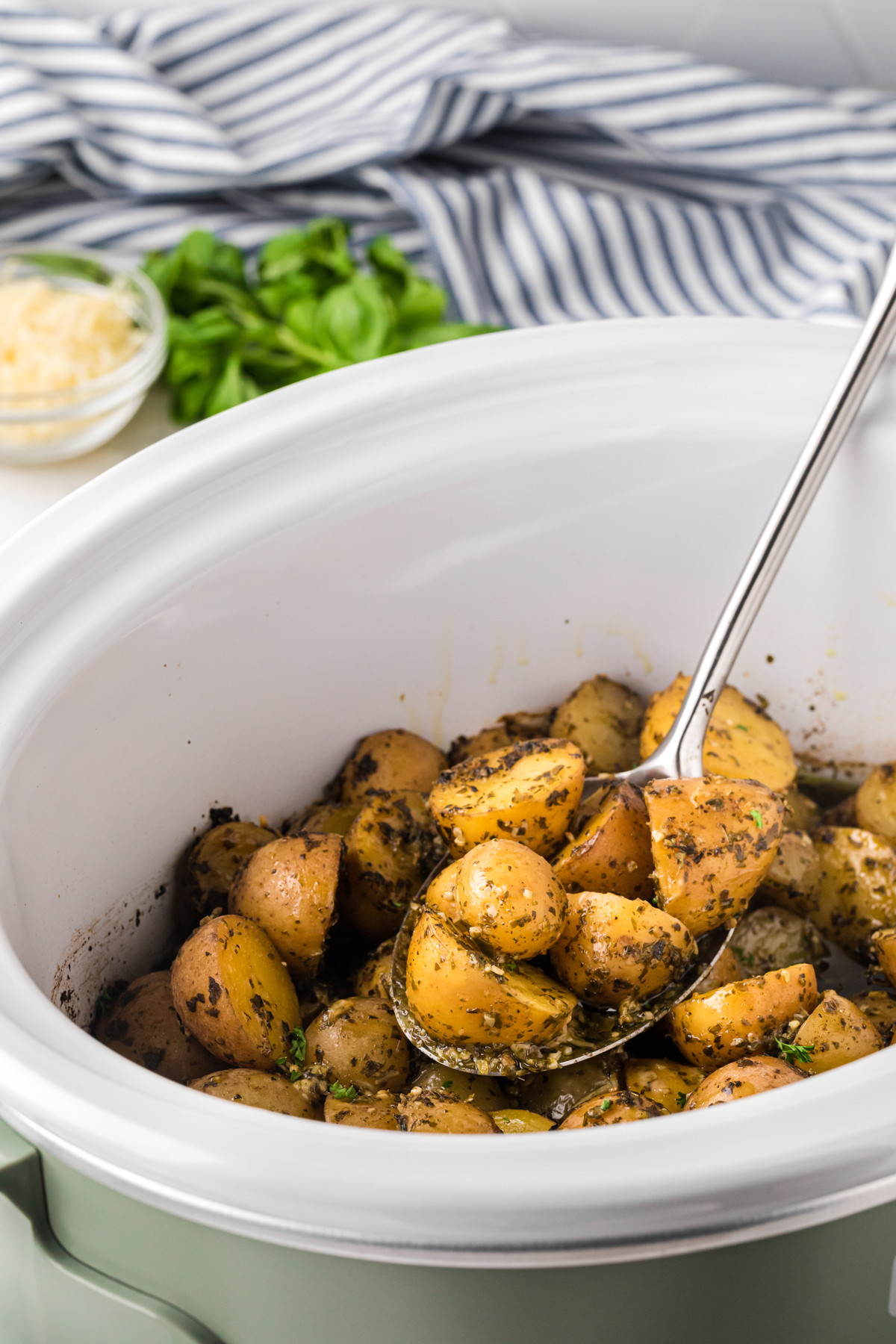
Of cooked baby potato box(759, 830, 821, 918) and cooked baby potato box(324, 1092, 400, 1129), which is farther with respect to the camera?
cooked baby potato box(759, 830, 821, 918)

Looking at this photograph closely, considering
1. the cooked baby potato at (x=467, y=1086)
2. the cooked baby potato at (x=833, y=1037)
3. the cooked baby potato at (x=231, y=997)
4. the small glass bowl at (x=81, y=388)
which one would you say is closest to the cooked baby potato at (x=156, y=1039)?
the cooked baby potato at (x=231, y=997)

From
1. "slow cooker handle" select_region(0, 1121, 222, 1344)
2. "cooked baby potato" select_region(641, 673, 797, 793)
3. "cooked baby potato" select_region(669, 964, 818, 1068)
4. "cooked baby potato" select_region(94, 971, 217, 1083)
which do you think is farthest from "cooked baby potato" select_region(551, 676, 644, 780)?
"slow cooker handle" select_region(0, 1121, 222, 1344)

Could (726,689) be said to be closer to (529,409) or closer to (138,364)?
(529,409)

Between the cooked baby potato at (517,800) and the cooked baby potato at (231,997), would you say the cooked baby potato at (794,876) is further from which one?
the cooked baby potato at (231,997)

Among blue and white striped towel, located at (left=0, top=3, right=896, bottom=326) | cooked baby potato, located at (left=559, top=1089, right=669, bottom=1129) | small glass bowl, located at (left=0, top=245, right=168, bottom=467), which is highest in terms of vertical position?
blue and white striped towel, located at (left=0, top=3, right=896, bottom=326)

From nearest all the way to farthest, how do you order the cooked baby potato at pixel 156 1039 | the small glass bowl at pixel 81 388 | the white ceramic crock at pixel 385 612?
the white ceramic crock at pixel 385 612 < the cooked baby potato at pixel 156 1039 < the small glass bowl at pixel 81 388

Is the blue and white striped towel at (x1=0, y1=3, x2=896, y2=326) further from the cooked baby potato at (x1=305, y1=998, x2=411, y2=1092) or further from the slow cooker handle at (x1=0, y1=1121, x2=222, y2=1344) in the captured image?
the slow cooker handle at (x1=0, y1=1121, x2=222, y2=1344)
